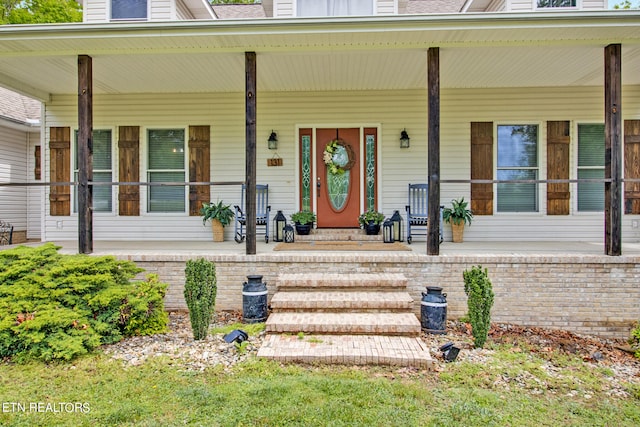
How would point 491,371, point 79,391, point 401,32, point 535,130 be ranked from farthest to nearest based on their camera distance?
point 535,130 → point 401,32 → point 491,371 → point 79,391

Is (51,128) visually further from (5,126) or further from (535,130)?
(535,130)

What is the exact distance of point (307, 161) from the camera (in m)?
7.06

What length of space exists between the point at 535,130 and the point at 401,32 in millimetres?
3686

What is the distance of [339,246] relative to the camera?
19.4 feet

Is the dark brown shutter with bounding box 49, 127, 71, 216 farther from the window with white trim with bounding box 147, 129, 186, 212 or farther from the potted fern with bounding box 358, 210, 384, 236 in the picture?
the potted fern with bounding box 358, 210, 384, 236

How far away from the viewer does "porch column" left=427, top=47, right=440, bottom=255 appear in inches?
189

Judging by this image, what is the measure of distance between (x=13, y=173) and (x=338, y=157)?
23.3 ft

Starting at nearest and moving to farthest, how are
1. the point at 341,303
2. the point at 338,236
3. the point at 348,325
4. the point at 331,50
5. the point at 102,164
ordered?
1. the point at 348,325
2. the point at 341,303
3. the point at 331,50
4. the point at 338,236
5. the point at 102,164

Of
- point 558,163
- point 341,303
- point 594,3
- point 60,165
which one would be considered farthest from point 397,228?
point 60,165

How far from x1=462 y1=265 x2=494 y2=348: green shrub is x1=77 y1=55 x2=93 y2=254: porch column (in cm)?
451

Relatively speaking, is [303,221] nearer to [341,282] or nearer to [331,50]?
[341,282]

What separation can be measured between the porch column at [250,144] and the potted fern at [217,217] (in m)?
1.95

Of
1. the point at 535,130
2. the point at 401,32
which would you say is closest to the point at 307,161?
the point at 401,32

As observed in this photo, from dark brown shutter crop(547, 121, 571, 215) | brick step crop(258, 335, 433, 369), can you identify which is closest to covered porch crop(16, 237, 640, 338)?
brick step crop(258, 335, 433, 369)
